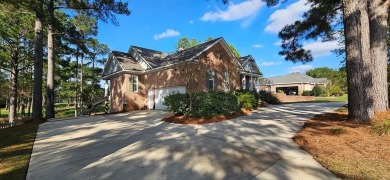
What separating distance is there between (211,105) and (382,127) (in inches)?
285

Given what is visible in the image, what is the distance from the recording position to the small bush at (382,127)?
590 cm

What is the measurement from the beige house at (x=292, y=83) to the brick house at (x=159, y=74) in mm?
27629

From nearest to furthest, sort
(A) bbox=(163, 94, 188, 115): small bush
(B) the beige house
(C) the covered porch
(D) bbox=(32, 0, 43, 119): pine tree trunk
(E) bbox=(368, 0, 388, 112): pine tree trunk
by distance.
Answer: (E) bbox=(368, 0, 388, 112): pine tree trunk → (A) bbox=(163, 94, 188, 115): small bush → (D) bbox=(32, 0, 43, 119): pine tree trunk → (C) the covered porch → (B) the beige house

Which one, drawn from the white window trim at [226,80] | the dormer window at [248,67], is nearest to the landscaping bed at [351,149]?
the white window trim at [226,80]

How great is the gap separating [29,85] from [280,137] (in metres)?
35.7

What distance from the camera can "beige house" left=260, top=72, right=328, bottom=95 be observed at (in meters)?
45.8

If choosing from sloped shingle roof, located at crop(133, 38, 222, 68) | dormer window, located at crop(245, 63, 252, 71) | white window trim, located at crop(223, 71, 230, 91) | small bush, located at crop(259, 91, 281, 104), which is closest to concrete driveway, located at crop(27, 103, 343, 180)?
white window trim, located at crop(223, 71, 230, 91)

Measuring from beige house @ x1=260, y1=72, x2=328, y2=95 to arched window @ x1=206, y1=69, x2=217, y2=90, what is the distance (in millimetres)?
33051

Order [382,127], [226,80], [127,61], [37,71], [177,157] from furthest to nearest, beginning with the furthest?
[127,61]
[226,80]
[37,71]
[382,127]
[177,157]

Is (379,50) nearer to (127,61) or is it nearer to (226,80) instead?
(226,80)

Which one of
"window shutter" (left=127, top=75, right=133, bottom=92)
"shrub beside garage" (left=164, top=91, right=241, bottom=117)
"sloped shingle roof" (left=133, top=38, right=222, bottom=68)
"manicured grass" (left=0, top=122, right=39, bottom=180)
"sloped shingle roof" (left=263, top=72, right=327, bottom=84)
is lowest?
"manicured grass" (left=0, top=122, right=39, bottom=180)

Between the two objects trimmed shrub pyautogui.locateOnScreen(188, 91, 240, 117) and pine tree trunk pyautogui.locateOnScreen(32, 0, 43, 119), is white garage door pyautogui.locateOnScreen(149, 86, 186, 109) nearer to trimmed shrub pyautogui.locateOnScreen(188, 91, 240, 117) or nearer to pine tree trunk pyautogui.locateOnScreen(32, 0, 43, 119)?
trimmed shrub pyautogui.locateOnScreen(188, 91, 240, 117)

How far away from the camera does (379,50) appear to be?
820 cm

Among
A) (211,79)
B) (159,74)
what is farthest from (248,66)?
(159,74)
